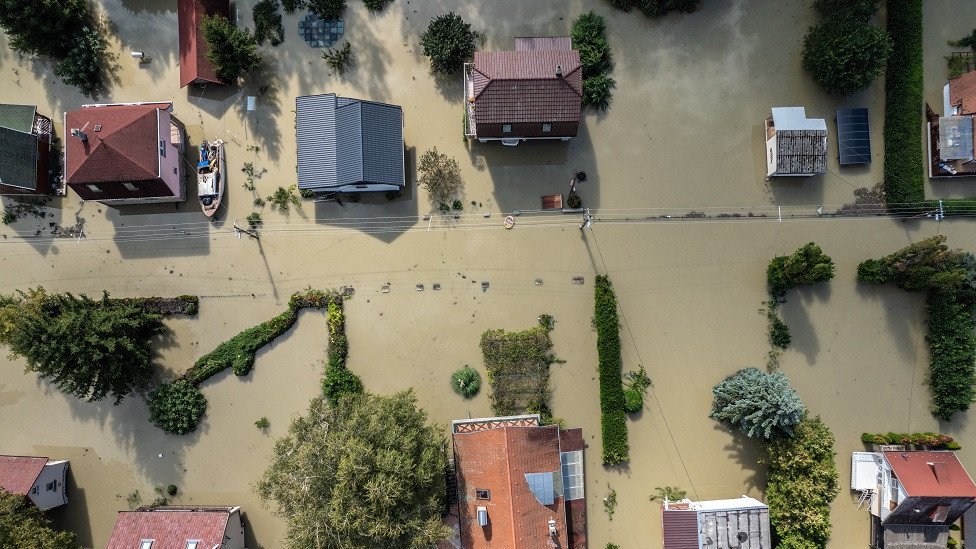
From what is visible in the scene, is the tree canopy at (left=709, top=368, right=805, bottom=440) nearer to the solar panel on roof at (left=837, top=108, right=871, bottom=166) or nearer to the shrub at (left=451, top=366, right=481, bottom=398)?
the solar panel on roof at (left=837, top=108, right=871, bottom=166)

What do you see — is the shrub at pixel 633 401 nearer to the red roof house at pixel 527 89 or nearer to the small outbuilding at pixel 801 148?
the small outbuilding at pixel 801 148

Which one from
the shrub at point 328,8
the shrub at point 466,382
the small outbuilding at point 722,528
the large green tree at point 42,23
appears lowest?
the small outbuilding at point 722,528

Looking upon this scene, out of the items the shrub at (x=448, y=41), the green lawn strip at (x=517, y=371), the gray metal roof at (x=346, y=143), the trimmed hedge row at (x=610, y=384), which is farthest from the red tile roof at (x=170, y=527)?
the shrub at (x=448, y=41)

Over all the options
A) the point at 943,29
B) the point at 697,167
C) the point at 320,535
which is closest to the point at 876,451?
the point at 697,167

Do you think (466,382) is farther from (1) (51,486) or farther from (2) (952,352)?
(2) (952,352)

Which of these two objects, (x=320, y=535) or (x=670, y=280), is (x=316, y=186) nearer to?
(x=320, y=535)

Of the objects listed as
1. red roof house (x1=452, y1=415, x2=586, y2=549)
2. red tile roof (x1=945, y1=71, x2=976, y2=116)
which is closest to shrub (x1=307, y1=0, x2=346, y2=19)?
red roof house (x1=452, y1=415, x2=586, y2=549)
